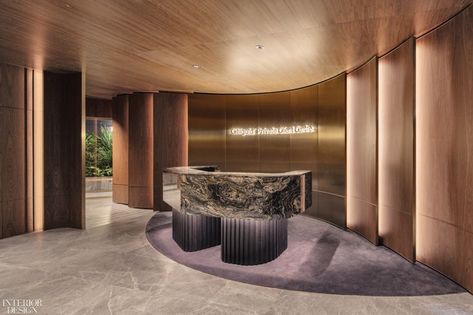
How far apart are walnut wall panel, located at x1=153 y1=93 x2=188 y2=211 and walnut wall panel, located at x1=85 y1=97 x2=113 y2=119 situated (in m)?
3.14

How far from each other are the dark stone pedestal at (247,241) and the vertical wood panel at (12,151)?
4.41m

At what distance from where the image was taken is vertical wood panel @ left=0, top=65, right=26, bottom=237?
557cm

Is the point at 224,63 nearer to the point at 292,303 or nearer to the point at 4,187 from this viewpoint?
the point at 292,303

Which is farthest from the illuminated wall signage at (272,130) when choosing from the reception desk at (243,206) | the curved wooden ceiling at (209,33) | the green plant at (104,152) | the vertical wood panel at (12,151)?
the green plant at (104,152)

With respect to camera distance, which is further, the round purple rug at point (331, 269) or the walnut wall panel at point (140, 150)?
the walnut wall panel at point (140, 150)

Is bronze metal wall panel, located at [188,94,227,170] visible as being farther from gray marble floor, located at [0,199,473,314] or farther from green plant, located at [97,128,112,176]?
green plant, located at [97,128,112,176]

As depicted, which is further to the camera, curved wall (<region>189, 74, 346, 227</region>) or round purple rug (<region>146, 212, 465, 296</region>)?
curved wall (<region>189, 74, 346, 227</region>)

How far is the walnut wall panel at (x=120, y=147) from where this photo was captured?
9.18m

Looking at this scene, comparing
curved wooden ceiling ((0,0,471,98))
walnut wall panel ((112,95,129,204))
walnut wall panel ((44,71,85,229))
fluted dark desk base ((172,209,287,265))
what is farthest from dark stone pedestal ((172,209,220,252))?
walnut wall panel ((112,95,129,204))

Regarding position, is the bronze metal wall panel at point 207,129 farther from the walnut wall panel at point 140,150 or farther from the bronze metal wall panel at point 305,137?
the bronze metal wall panel at point 305,137

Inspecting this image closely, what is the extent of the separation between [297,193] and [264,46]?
243cm

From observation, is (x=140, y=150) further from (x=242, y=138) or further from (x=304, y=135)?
(x=304, y=135)

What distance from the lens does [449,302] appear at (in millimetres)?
3201

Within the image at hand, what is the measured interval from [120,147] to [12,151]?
3645 mm
